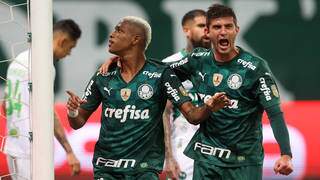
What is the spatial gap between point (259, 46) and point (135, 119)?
13.9 ft

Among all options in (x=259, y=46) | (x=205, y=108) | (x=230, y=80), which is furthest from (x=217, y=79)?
(x=259, y=46)

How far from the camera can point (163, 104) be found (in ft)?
19.7

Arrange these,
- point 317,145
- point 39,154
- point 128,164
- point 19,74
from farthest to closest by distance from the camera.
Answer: point 317,145, point 19,74, point 128,164, point 39,154

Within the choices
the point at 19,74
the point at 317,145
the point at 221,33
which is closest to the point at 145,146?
the point at 221,33

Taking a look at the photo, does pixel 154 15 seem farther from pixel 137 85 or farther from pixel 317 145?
pixel 137 85

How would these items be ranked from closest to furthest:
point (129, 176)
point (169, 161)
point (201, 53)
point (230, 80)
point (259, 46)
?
point (129, 176), point (230, 80), point (201, 53), point (169, 161), point (259, 46)

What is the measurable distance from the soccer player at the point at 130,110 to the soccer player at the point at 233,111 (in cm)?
22

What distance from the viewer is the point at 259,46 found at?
9.96 m

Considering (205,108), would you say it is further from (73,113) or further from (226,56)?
(73,113)

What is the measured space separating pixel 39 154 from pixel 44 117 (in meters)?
0.19

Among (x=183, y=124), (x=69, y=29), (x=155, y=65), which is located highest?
(x=69, y=29)

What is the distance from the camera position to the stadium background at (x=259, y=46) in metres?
9.60

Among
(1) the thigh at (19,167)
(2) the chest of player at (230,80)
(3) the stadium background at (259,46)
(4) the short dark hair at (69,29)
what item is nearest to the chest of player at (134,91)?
(2) the chest of player at (230,80)

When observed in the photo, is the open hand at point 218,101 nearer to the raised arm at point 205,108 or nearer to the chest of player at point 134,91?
the raised arm at point 205,108
